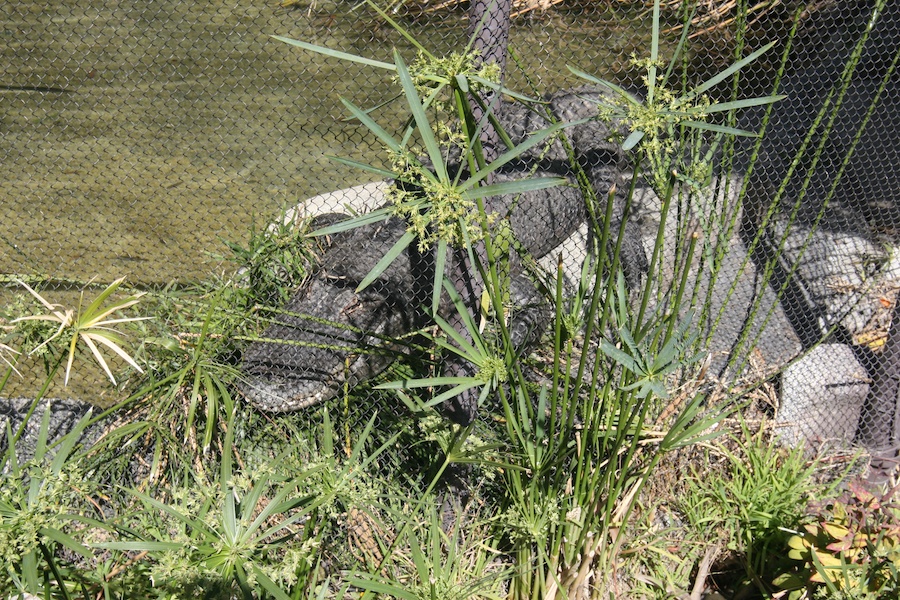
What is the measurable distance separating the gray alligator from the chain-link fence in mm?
150

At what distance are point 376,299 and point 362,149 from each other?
189 centimetres

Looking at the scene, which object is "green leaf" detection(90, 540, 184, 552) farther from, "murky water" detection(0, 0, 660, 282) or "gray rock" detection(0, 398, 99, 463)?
"murky water" detection(0, 0, 660, 282)

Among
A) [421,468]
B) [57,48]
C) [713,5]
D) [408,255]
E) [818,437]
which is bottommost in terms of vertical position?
[421,468]

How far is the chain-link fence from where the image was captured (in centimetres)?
295

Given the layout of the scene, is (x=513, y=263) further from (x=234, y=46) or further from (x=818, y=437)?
(x=234, y=46)

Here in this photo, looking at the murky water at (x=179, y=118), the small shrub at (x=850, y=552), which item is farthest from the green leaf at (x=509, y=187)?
the murky water at (x=179, y=118)

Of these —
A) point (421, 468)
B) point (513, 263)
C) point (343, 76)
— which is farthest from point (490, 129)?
point (343, 76)

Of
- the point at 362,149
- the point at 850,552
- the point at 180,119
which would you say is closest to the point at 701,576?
the point at 850,552

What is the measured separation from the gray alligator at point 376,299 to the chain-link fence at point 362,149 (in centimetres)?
15

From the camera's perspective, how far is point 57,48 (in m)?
5.85

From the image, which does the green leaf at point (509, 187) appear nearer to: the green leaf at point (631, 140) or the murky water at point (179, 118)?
the green leaf at point (631, 140)

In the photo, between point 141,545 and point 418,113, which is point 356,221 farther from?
point 141,545

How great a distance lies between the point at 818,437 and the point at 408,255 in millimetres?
1687

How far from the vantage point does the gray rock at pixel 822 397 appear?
109 inches
